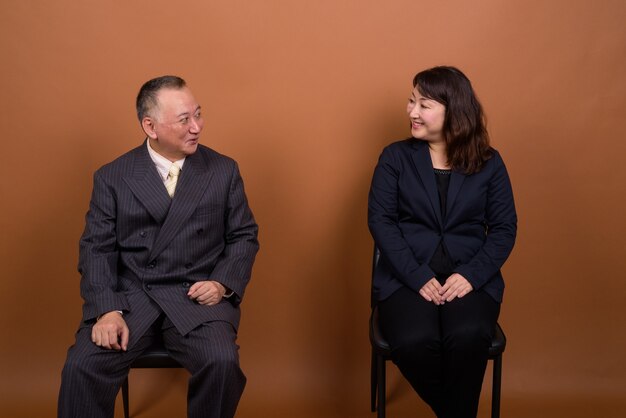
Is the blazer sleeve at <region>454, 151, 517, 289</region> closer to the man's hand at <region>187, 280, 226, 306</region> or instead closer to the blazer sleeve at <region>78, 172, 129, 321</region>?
the man's hand at <region>187, 280, 226, 306</region>

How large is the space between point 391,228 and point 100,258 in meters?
1.11

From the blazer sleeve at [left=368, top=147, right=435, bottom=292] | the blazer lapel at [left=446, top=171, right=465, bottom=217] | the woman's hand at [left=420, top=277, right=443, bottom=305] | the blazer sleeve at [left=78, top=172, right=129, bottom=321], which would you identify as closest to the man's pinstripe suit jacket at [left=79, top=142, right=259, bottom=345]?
the blazer sleeve at [left=78, top=172, right=129, bottom=321]

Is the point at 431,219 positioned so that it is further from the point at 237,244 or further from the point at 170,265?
the point at 170,265

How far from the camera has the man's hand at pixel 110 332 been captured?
2.87 meters

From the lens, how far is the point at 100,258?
10.0 ft

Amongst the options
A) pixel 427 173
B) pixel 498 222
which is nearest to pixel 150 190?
pixel 427 173

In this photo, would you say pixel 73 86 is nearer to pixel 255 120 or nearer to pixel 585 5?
pixel 255 120

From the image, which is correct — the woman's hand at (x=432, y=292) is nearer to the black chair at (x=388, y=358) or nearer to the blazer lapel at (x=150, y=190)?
the black chair at (x=388, y=358)

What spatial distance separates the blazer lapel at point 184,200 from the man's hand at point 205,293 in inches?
7.5

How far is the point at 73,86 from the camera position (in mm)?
3777

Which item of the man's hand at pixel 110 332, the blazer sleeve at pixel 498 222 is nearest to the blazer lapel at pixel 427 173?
the blazer sleeve at pixel 498 222

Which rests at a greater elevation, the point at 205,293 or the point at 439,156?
the point at 439,156

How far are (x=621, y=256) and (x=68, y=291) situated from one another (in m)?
2.59

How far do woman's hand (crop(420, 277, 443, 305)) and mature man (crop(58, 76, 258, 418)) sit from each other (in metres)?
0.67
